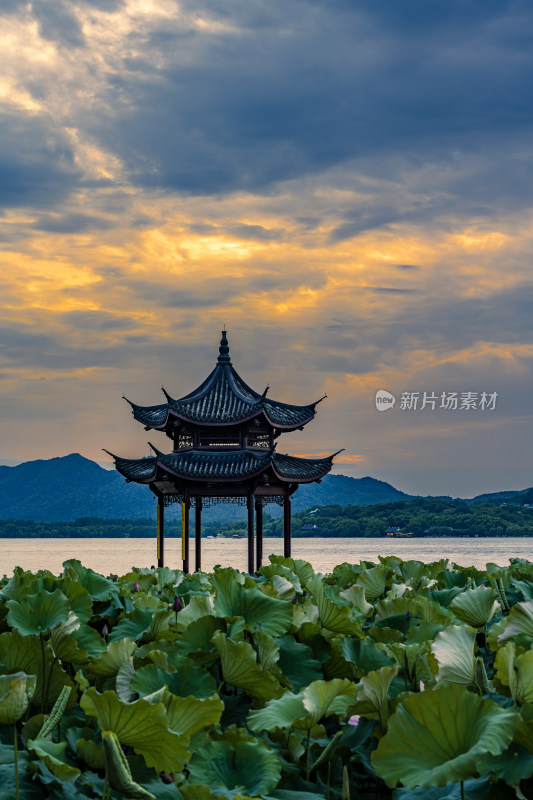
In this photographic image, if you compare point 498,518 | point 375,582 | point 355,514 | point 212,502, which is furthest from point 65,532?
point 375,582

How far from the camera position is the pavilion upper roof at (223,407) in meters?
23.2

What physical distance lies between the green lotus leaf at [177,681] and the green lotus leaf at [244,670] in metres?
→ 0.11

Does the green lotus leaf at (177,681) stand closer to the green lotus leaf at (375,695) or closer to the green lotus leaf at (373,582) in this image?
the green lotus leaf at (375,695)

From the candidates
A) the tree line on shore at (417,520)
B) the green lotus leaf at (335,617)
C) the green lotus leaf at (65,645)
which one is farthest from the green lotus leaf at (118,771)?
the tree line on shore at (417,520)

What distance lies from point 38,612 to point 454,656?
1.36 m

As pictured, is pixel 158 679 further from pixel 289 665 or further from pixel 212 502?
pixel 212 502

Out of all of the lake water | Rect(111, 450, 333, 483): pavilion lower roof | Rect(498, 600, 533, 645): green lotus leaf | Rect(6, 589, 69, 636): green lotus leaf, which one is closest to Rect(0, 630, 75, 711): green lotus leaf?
Rect(6, 589, 69, 636): green lotus leaf

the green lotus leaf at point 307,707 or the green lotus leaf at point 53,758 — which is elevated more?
the green lotus leaf at point 307,707

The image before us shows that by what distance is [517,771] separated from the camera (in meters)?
1.60

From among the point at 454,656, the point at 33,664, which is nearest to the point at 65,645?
the point at 33,664

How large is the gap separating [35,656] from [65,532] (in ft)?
505

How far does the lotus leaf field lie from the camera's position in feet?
5.01

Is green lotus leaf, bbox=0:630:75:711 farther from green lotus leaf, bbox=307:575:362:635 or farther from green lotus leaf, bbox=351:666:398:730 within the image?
green lotus leaf, bbox=307:575:362:635

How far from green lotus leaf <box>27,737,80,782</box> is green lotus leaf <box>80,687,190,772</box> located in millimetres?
209
